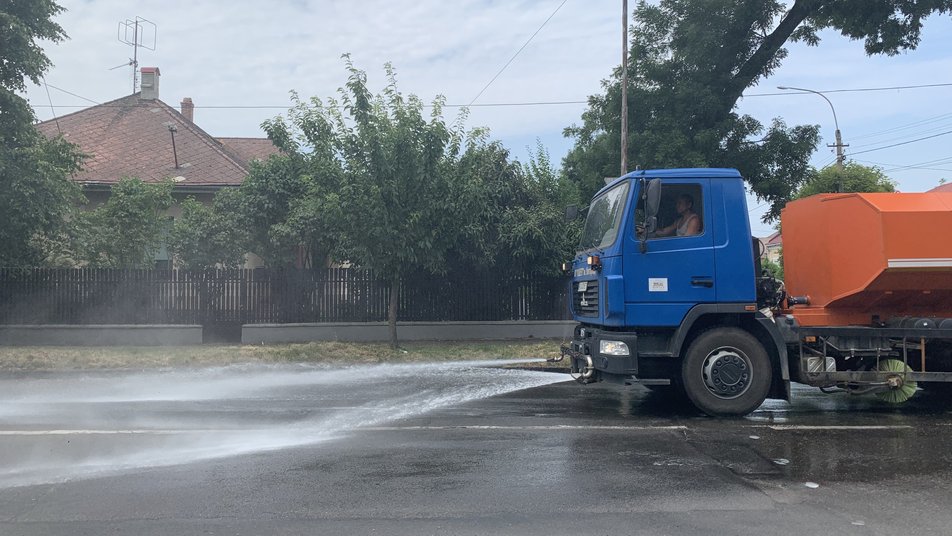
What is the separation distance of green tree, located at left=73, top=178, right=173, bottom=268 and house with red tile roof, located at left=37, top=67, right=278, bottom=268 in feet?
9.93

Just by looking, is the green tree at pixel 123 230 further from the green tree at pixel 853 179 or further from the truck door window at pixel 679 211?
the green tree at pixel 853 179

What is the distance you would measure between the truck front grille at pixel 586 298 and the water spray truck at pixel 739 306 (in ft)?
0.13

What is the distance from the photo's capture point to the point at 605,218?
9031 mm

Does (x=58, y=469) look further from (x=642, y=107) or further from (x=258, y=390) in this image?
(x=642, y=107)

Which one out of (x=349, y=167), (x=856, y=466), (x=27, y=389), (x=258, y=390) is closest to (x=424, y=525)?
(x=856, y=466)

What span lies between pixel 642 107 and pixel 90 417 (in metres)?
14.4

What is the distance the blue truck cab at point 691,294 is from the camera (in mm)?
8344

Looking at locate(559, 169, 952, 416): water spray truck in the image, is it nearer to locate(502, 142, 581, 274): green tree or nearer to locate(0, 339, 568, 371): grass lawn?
locate(0, 339, 568, 371): grass lawn

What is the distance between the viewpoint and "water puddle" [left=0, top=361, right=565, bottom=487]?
6.92m

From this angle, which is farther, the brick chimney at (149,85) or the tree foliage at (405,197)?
the brick chimney at (149,85)

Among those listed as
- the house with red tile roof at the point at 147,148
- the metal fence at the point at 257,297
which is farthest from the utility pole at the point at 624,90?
the house with red tile roof at the point at 147,148

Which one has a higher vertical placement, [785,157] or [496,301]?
[785,157]

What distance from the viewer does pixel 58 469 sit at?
21.0 ft

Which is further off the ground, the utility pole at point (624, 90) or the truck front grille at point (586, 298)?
the utility pole at point (624, 90)
